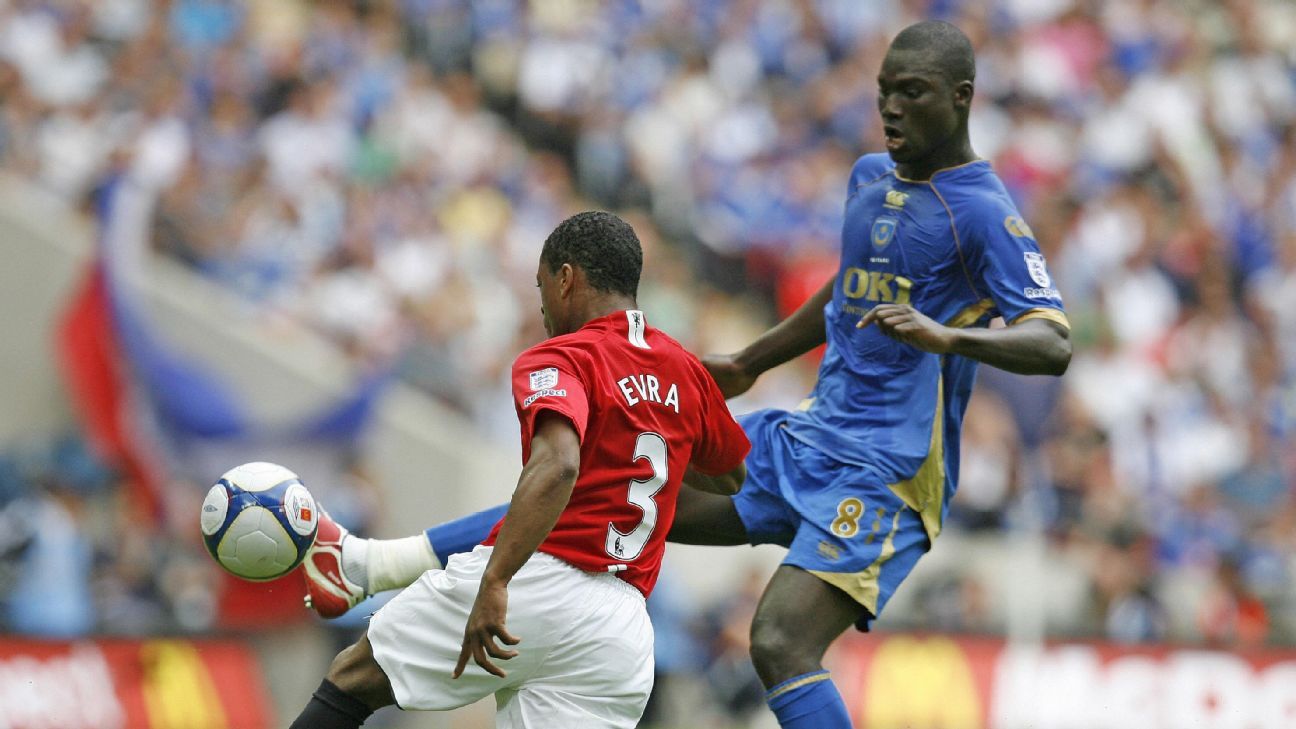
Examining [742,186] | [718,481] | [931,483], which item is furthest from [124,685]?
[742,186]

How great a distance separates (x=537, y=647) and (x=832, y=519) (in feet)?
4.37

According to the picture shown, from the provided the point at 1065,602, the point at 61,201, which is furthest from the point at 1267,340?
the point at 61,201

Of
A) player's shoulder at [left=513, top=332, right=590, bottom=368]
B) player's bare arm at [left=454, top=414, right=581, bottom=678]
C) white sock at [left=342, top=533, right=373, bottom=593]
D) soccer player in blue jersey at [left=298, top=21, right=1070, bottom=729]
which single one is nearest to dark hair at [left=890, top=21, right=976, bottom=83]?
soccer player in blue jersey at [left=298, top=21, right=1070, bottom=729]

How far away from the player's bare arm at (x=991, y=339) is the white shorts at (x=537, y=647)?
117cm

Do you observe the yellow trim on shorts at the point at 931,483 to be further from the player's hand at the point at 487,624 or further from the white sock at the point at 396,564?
the player's hand at the point at 487,624

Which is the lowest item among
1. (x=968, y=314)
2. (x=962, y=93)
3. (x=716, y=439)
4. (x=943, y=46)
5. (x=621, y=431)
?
(x=716, y=439)

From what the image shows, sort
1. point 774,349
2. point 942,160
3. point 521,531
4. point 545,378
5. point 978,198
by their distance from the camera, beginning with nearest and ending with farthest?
point 521,531 → point 545,378 → point 978,198 → point 942,160 → point 774,349

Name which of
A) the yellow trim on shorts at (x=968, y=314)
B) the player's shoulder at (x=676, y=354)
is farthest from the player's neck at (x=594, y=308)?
the yellow trim on shorts at (x=968, y=314)

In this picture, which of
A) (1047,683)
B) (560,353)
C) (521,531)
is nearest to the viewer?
(521,531)

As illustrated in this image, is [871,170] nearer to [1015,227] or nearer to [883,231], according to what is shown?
[883,231]

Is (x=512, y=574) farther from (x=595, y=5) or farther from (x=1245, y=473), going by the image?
(x=595, y=5)

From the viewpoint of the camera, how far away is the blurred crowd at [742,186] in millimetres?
14133

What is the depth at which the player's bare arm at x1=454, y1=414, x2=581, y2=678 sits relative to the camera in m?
5.17

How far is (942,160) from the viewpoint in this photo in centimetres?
640
